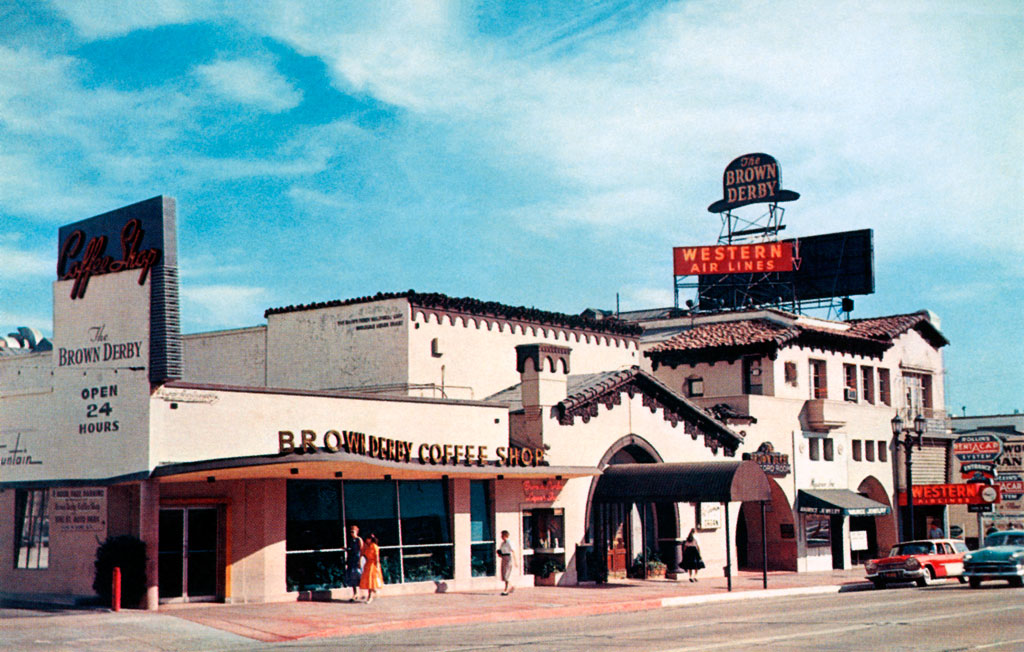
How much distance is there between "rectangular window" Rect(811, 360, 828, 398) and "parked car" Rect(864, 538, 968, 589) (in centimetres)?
1242

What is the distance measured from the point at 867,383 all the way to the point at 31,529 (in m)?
35.8

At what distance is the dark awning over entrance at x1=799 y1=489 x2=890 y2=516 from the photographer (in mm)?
44469

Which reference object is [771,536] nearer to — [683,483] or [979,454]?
[979,454]

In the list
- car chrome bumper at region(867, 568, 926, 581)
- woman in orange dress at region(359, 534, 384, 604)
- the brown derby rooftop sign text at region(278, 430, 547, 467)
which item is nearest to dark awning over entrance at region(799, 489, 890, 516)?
car chrome bumper at region(867, 568, 926, 581)

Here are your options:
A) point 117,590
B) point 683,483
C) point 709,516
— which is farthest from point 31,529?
point 709,516

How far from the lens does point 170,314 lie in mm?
25125

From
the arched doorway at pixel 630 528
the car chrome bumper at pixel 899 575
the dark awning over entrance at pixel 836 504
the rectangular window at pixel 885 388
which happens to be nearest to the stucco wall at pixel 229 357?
the arched doorway at pixel 630 528

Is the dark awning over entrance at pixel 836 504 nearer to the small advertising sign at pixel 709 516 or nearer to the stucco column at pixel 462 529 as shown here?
the small advertising sign at pixel 709 516

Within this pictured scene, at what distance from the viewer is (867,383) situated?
51344 millimetres

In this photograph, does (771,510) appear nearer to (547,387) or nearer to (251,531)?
(547,387)

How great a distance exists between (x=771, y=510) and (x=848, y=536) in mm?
4266

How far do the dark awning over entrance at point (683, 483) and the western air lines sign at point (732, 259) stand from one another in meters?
24.9

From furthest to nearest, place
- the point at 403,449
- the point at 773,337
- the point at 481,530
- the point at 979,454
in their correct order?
the point at 979,454 < the point at 773,337 < the point at 481,530 < the point at 403,449

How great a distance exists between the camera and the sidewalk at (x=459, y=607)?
2261 cm
